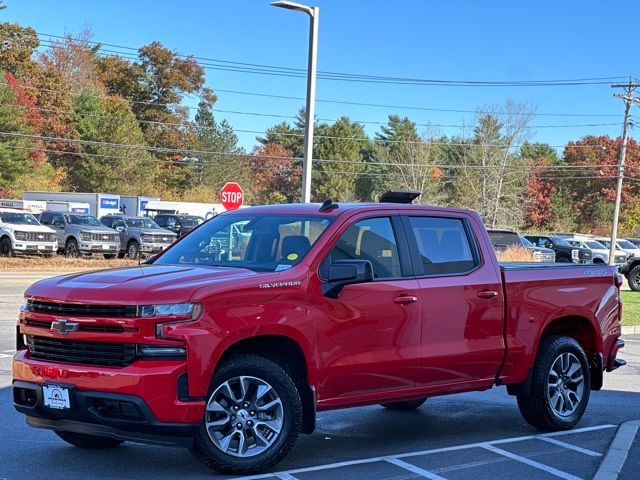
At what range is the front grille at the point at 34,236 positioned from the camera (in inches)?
1393

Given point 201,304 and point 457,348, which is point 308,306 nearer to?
point 201,304

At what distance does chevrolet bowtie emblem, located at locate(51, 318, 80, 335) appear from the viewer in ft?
19.6

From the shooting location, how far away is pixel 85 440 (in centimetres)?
702

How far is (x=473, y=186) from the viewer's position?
78125mm

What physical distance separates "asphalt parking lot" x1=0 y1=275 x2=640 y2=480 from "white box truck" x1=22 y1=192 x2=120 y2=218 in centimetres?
5052

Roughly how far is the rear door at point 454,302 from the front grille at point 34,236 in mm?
30083

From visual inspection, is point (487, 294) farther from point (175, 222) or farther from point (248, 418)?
point (175, 222)

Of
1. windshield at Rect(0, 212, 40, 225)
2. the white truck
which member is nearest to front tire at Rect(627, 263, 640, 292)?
windshield at Rect(0, 212, 40, 225)

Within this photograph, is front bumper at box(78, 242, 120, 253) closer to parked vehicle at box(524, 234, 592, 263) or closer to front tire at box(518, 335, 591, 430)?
parked vehicle at box(524, 234, 592, 263)

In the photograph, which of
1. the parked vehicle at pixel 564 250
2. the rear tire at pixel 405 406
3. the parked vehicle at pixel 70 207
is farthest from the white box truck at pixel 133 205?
the rear tire at pixel 405 406

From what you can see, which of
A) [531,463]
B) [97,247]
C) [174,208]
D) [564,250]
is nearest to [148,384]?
[531,463]

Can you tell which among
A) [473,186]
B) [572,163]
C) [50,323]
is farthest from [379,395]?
[572,163]

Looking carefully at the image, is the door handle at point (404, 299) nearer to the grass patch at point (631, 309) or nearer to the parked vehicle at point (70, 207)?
the grass patch at point (631, 309)

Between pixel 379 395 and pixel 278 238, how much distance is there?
139 centimetres
